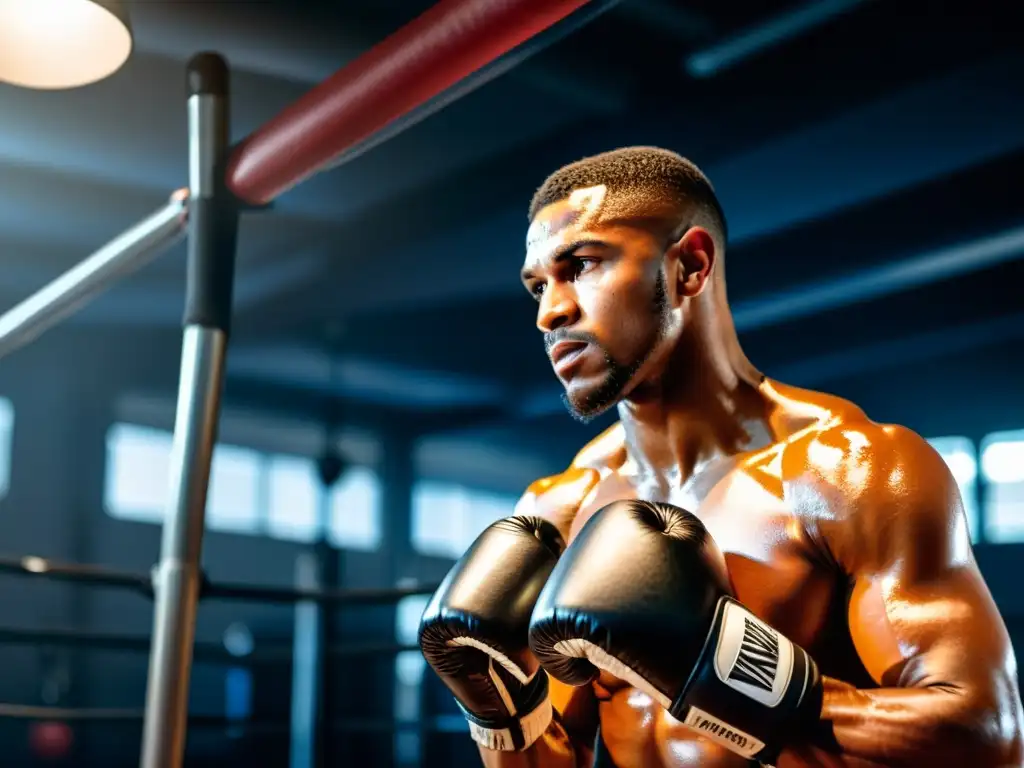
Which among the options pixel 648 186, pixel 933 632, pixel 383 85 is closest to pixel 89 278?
pixel 383 85

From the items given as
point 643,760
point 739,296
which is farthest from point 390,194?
point 643,760

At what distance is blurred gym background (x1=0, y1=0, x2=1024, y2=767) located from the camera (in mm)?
3695

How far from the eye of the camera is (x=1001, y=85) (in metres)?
4.05

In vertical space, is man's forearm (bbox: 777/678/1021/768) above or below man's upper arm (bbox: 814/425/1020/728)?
below

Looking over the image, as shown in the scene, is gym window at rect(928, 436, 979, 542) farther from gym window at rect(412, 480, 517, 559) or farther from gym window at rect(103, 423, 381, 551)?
gym window at rect(103, 423, 381, 551)

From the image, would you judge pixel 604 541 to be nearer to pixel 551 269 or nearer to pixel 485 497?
pixel 551 269

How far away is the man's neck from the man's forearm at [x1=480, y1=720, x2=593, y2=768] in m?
0.36

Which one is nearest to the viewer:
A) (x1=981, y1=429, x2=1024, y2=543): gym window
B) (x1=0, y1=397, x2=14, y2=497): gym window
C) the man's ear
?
the man's ear

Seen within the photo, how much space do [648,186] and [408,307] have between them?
20.3ft

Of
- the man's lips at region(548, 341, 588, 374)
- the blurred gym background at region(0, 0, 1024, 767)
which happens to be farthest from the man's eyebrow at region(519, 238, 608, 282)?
the blurred gym background at region(0, 0, 1024, 767)

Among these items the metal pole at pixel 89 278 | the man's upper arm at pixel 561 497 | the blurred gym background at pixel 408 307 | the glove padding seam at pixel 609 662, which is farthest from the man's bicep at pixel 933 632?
the blurred gym background at pixel 408 307

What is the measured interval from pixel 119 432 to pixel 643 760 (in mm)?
7769

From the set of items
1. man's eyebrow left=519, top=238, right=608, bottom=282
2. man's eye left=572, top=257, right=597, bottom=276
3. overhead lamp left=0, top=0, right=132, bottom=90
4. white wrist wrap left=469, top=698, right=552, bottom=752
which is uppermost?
overhead lamp left=0, top=0, right=132, bottom=90

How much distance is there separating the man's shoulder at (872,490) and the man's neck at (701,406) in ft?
0.42
